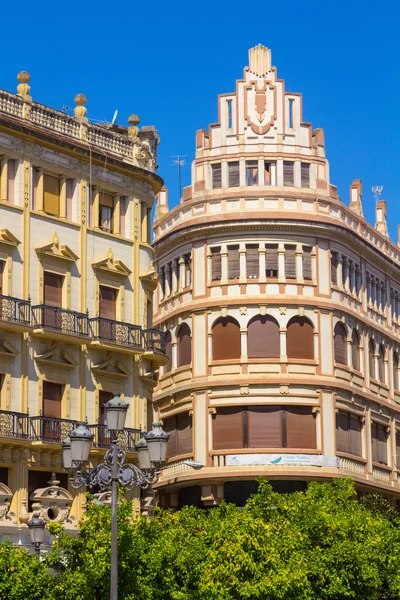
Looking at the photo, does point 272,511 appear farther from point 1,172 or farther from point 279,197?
point 279,197

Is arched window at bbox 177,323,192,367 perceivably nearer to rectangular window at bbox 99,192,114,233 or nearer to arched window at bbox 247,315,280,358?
arched window at bbox 247,315,280,358

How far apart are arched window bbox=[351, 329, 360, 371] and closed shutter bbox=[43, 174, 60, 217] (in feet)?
64.2

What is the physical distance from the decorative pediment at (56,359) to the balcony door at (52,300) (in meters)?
0.76

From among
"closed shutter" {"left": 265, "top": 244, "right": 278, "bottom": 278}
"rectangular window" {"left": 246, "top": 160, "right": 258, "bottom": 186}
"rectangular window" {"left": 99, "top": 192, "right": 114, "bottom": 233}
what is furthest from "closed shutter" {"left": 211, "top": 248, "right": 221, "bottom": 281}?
"rectangular window" {"left": 99, "top": 192, "right": 114, "bottom": 233}

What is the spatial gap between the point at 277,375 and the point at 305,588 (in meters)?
20.6

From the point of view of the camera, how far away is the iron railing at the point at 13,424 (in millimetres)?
46000

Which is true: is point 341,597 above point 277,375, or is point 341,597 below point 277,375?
below

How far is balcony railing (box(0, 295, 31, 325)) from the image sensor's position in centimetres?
4662

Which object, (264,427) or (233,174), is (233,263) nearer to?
(233,174)

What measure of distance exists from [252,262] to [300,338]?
12.4ft

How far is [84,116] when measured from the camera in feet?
168

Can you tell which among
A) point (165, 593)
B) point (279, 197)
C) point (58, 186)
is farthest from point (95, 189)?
point (165, 593)

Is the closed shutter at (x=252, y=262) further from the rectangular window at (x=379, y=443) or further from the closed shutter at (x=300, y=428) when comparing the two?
the rectangular window at (x=379, y=443)

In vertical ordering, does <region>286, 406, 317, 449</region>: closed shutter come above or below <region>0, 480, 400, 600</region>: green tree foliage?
above
